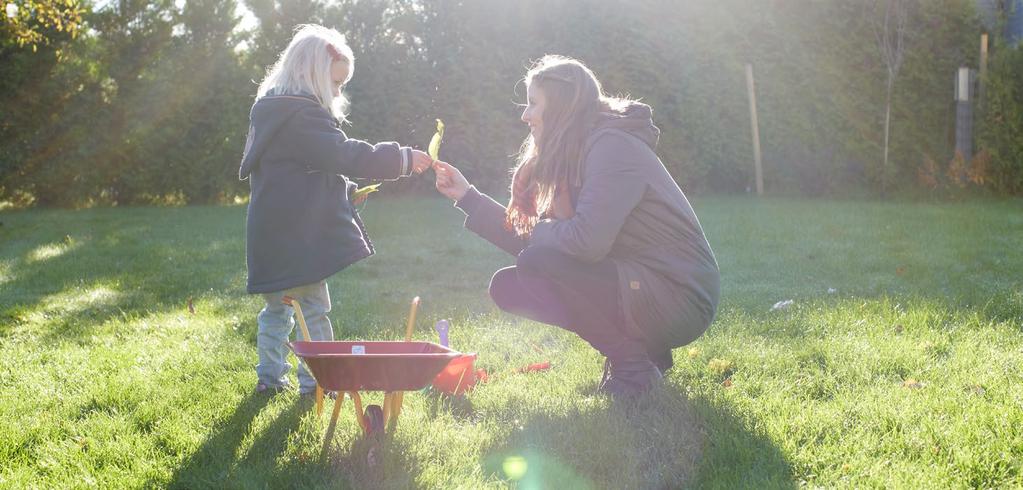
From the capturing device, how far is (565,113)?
336 centimetres

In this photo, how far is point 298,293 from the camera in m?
3.66

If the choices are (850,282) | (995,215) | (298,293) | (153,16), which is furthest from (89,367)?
(153,16)

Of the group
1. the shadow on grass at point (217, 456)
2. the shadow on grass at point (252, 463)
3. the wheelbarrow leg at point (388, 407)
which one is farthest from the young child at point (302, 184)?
the wheelbarrow leg at point (388, 407)

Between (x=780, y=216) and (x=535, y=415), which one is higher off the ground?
(x=535, y=415)

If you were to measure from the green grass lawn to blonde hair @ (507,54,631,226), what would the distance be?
0.83 m

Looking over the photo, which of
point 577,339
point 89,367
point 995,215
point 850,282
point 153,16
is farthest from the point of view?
point 153,16

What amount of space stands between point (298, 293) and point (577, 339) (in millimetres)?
1339

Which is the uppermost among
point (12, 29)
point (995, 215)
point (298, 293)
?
point (12, 29)

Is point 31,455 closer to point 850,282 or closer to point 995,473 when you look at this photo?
point 995,473

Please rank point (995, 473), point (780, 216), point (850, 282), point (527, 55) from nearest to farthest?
point (995, 473)
point (850, 282)
point (780, 216)
point (527, 55)

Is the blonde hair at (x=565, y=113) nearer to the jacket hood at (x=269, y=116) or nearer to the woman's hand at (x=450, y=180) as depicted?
the woman's hand at (x=450, y=180)

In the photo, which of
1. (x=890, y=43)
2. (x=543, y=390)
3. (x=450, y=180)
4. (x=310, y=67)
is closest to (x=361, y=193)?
(x=450, y=180)

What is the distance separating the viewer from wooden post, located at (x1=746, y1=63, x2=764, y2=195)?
11.7m

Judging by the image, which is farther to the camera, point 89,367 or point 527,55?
point 527,55
